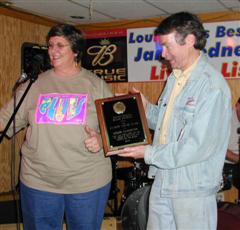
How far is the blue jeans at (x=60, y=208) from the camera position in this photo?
2195mm

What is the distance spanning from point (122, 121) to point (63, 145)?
0.36m

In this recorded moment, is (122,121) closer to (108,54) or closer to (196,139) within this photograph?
(196,139)

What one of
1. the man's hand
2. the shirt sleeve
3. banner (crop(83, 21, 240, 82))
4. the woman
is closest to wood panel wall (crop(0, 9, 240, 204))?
banner (crop(83, 21, 240, 82))

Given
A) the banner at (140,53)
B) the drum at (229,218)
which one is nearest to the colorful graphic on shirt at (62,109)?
the drum at (229,218)

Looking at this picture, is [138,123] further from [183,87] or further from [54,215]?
[54,215]

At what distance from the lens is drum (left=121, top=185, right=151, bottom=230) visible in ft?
9.80

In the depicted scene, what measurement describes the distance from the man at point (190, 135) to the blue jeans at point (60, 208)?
0.47 meters

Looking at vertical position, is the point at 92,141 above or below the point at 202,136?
below

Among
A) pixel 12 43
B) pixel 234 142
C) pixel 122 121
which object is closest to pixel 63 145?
pixel 122 121

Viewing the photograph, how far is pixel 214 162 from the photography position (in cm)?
178

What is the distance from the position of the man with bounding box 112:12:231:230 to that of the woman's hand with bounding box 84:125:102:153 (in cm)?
25

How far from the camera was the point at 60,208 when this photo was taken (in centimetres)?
226

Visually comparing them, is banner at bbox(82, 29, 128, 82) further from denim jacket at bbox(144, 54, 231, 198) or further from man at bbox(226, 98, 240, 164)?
denim jacket at bbox(144, 54, 231, 198)

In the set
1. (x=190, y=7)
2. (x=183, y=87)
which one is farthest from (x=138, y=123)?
(x=190, y=7)
